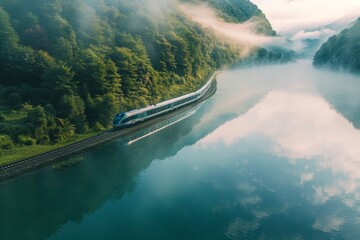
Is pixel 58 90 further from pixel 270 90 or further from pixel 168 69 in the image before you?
pixel 270 90

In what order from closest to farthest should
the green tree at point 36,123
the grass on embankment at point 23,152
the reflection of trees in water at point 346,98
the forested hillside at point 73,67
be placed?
the grass on embankment at point 23,152
the green tree at point 36,123
the forested hillside at point 73,67
the reflection of trees in water at point 346,98

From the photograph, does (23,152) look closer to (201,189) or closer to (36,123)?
(36,123)

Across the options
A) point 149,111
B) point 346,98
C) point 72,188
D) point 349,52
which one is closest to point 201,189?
point 72,188

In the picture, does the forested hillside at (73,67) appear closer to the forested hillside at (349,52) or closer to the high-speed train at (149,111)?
the high-speed train at (149,111)

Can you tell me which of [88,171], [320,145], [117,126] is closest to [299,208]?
[320,145]

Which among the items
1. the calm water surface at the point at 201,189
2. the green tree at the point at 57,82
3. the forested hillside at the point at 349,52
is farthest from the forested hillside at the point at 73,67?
the forested hillside at the point at 349,52

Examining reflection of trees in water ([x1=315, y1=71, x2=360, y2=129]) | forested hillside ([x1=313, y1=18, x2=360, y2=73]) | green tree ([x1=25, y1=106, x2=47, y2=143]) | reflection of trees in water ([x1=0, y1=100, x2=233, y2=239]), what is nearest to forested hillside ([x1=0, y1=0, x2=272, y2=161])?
green tree ([x1=25, y1=106, x2=47, y2=143])
